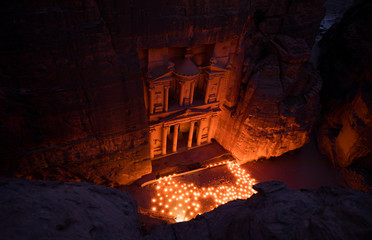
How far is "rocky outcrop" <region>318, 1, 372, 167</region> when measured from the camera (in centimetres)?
1030

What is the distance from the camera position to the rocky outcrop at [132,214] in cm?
279

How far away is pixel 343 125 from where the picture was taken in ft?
37.6

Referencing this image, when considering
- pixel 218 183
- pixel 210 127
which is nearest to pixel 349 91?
pixel 210 127

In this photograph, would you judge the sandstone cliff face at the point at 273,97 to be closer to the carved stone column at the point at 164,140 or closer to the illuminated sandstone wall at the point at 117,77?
the illuminated sandstone wall at the point at 117,77

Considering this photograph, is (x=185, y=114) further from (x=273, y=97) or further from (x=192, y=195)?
(x=273, y=97)

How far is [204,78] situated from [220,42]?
1802 millimetres

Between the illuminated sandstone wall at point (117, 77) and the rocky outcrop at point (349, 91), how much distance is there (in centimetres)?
211

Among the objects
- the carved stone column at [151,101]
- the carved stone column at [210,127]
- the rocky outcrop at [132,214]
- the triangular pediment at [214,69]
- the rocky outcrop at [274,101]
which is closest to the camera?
the rocky outcrop at [132,214]

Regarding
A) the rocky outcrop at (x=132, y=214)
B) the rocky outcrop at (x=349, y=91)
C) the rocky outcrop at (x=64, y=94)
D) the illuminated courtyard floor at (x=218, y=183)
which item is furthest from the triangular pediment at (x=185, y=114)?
the rocky outcrop at (x=349, y=91)

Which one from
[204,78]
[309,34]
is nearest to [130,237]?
[204,78]

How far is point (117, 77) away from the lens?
7.18 metres

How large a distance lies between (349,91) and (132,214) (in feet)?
41.5

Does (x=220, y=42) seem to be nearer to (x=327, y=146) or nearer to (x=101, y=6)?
(x=101, y=6)

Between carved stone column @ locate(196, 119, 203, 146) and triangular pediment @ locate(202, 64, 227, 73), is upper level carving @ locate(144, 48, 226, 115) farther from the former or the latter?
carved stone column @ locate(196, 119, 203, 146)
